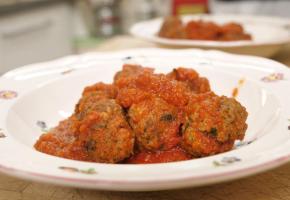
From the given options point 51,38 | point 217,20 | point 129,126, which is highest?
point 129,126

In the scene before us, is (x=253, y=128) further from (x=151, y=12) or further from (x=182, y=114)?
(x=151, y=12)

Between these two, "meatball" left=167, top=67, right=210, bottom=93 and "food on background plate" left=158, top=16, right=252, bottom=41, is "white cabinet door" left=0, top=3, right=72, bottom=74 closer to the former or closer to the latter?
"food on background plate" left=158, top=16, right=252, bottom=41

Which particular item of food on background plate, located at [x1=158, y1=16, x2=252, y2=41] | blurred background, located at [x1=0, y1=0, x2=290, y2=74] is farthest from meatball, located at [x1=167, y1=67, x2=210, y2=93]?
blurred background, located at [x1=0, y1=0, x2=290, y2=74]

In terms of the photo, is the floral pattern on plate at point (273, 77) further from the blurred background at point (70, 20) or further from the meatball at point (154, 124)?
the blurred background at point (70, 20)

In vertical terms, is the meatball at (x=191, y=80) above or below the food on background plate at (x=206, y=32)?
above

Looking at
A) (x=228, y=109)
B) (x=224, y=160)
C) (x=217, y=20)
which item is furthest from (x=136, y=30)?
(x=224, y=160)

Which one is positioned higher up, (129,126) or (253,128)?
(129,126)

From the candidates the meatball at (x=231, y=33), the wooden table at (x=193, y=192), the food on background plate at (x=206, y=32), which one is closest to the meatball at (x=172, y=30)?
the food on background plate at (x=206, y=32)

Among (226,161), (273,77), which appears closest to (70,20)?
(273,77)
